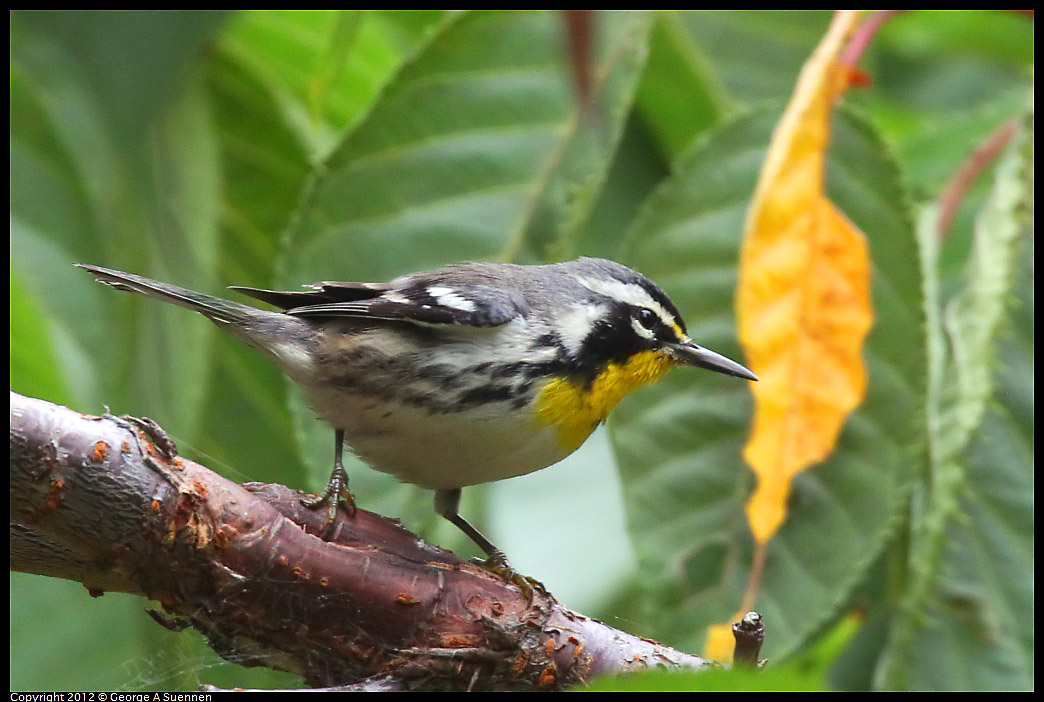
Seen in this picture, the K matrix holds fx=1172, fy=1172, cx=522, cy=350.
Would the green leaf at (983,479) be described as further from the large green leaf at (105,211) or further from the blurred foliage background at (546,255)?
the large green leaf at (105,211)

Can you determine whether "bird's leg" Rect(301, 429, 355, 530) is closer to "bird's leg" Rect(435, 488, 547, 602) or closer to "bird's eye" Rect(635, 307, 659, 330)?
"bird's leg" Rect(435, 488, 547, 602)

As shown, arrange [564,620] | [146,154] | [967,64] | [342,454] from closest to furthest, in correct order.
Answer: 1. [564,620]
2. [342,454]
3. [146,154]
4. [967,64]

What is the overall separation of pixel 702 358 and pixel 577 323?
0.36 metres

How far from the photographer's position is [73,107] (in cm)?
393

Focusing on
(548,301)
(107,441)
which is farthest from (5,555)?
(548,301)

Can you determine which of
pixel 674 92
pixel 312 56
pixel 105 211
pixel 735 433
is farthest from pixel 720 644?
pixel 312 56

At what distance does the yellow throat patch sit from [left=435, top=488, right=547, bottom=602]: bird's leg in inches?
12.9

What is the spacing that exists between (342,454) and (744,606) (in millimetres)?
1139

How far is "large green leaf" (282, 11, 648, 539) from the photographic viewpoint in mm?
3398

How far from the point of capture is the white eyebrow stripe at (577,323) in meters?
3.02

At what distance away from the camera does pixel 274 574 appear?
82.0 inches

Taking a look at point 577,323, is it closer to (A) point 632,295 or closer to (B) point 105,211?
(A) point 632,295

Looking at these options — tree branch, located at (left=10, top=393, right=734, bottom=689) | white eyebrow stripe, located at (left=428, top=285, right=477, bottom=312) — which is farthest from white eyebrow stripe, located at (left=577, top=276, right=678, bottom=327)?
tree branch, located at (left=10, top=393, right=734, bottom=689)

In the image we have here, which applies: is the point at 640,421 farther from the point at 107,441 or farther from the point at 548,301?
the point at 107,441
